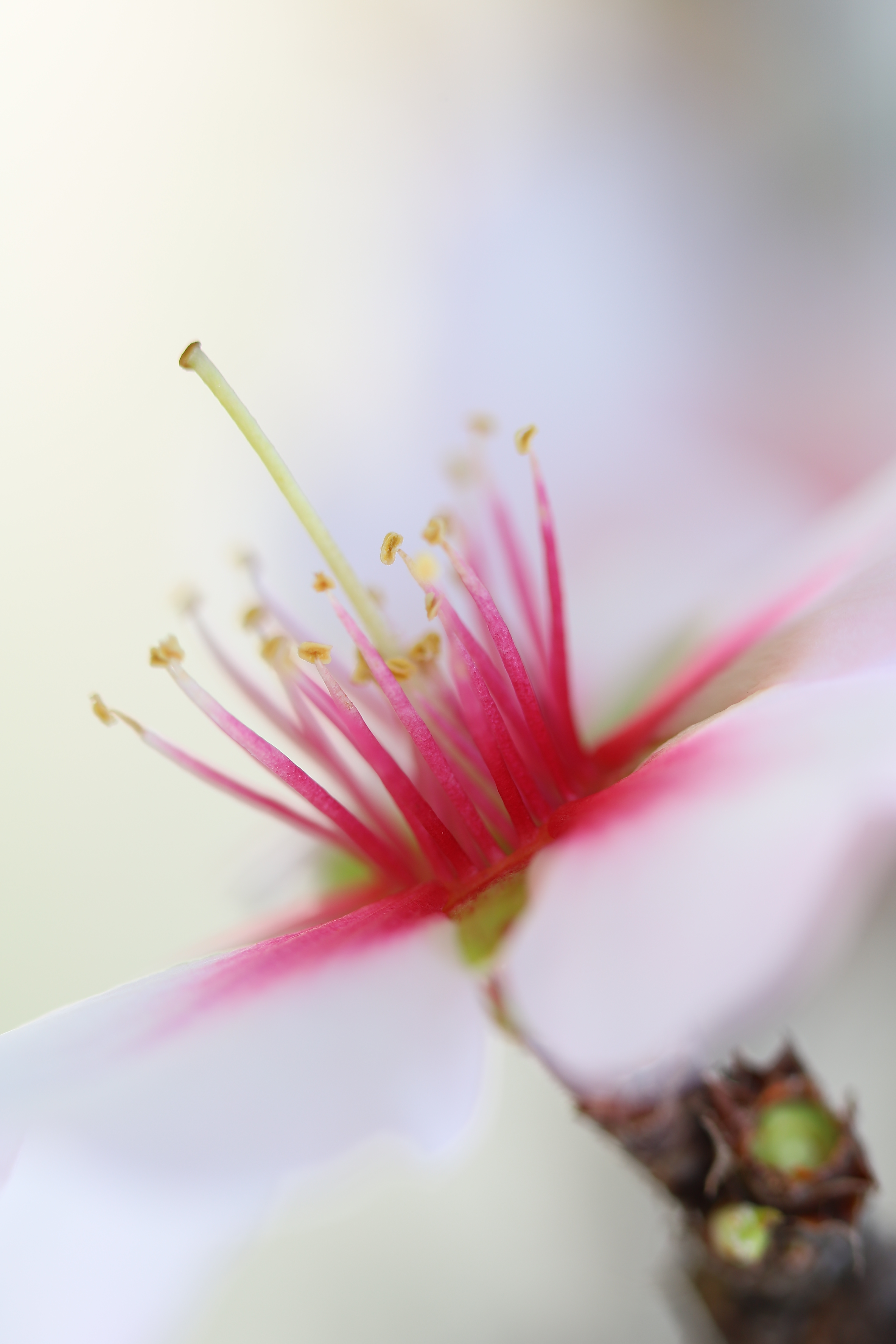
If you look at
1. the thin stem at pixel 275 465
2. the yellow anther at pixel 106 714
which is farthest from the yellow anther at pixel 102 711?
the thin stem at pixel 275 465

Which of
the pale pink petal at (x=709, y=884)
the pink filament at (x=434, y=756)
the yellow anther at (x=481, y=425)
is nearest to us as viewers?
the pale pink petal at (x=709, y=884)

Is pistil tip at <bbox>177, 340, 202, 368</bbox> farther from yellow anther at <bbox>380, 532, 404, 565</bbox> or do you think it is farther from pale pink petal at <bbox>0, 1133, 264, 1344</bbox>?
pale pink petal at <bbox>0, 1133, 264, 1344</bbox>

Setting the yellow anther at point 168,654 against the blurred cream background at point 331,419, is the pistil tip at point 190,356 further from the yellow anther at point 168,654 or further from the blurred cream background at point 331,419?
the blurred cream background at point 331,419

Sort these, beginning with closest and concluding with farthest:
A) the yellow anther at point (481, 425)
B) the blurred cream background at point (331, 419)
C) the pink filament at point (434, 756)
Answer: the pink filament at point (434, 756), the yellow anther at point (481, 425), the blurred cream background at point (331, 419)

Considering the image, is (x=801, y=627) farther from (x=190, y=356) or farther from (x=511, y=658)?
(x=190, y=356)

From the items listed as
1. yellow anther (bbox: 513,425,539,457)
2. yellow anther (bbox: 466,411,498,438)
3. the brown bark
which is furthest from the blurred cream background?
the brown bark

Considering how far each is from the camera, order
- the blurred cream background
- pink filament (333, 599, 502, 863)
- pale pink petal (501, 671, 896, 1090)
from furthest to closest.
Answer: the blurred cream background, pink filament (333, 599, 502, 863), pale pink petal (501, 671, 896, 1090)
